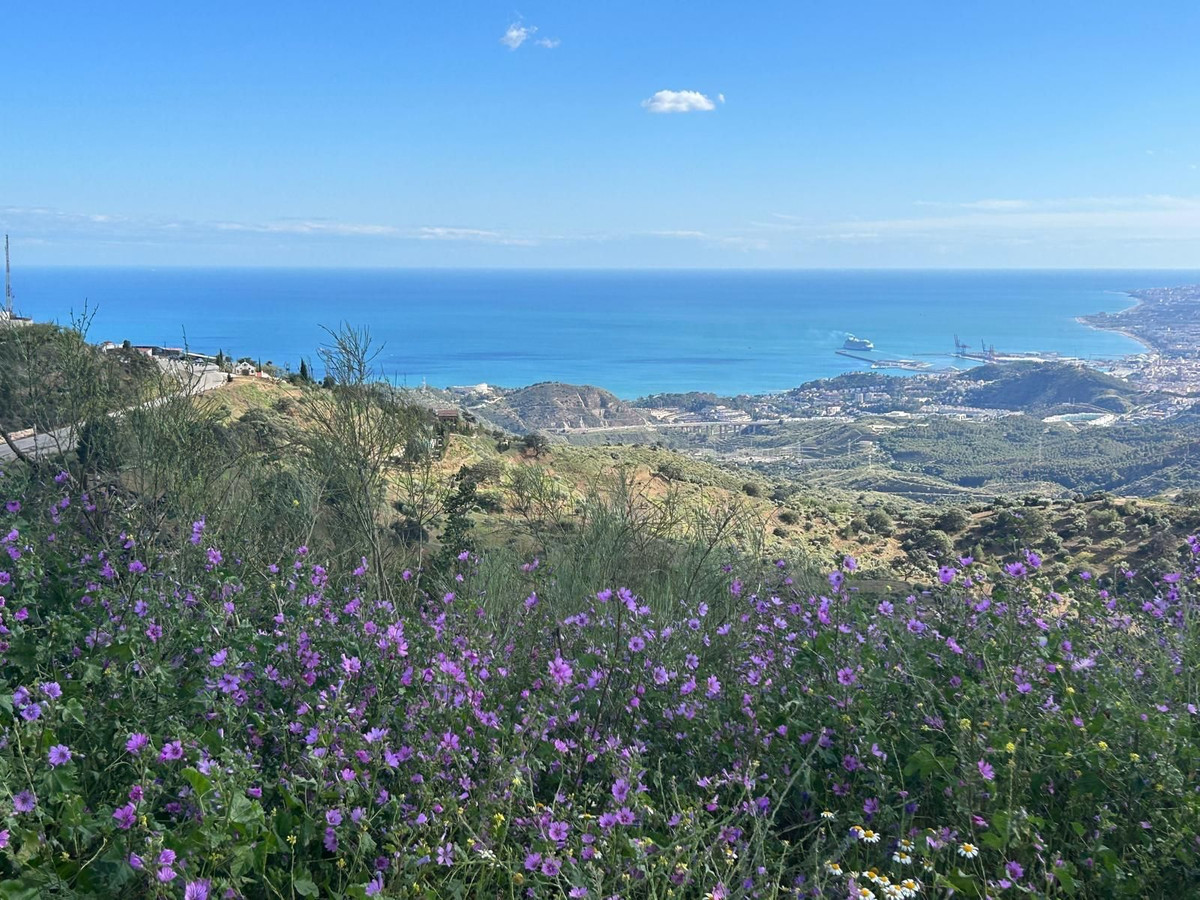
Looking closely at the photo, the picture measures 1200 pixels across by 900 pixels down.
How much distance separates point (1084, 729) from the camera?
251cm

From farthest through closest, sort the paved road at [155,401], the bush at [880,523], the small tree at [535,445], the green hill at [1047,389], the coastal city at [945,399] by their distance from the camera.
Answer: the green hill at [1047,389], the coastal city at [945,399], the small tree at [535,445], the bush at [880,523], the paved road at [155,401]

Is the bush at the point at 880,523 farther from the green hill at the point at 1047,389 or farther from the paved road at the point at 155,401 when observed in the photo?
the green hill at the point at 1047,389

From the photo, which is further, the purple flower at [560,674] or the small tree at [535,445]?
the small tree at [535,445]

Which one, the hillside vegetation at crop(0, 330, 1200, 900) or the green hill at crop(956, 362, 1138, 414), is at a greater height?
the hillside vegetation at crop(0, 330, 1200, 900)

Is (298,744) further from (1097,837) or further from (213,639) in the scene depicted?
(1097,837)

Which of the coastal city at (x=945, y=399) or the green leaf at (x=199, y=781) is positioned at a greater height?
the green leaf at (x=199, y=781)

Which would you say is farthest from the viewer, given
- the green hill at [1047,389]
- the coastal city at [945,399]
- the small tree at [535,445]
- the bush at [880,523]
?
the green hill at [1047,389]

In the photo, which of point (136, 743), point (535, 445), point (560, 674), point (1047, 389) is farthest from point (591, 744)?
point (1047, 389)

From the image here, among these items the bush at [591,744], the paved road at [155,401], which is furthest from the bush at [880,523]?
the bush at [591,744]

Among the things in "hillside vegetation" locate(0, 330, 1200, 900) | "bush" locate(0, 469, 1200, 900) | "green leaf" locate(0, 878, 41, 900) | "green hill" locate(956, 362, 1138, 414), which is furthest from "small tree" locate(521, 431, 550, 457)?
"green hill" locate(956, 362, 1138, 414)

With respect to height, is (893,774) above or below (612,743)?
below

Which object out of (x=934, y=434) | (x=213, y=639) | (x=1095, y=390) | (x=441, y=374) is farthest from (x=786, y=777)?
(x=441, y=374)

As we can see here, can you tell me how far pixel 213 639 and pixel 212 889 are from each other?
1291mm

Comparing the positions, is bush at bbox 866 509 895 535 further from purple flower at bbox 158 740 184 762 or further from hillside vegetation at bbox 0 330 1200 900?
purple flower at bbox 158 740 184 762
